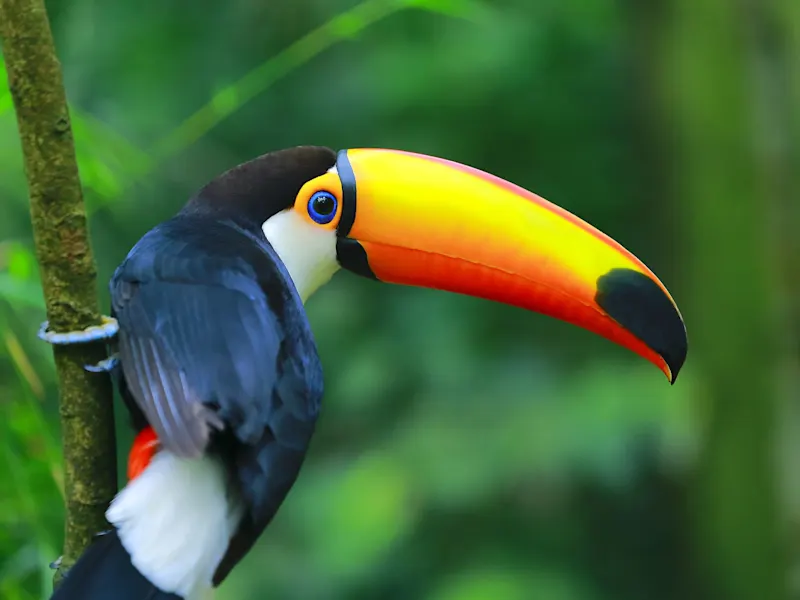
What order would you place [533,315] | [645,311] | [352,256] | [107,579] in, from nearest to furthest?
[107,579] → [645,311] → [352,256] → [533,315]

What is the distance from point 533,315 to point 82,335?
6.62 feet

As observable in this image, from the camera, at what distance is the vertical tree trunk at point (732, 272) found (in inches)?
107

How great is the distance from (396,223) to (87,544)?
52 centimetres

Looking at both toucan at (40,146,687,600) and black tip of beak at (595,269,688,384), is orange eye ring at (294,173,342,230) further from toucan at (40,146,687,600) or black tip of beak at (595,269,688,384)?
black tip of beak at (595,269,688,384)

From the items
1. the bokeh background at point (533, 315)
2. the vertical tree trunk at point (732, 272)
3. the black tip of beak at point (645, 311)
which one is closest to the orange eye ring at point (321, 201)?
the black tip of beak at point (645, 311)

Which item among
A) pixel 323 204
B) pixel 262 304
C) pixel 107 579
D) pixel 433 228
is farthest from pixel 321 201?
pixel 107 579

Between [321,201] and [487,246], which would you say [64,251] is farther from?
[487,246]

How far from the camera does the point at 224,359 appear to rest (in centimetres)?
99

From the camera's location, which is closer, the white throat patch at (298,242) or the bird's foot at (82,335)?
the bird's foot at (82,335)

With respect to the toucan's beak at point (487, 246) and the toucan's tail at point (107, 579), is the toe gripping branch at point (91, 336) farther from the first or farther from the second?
the toucan's beak at point (487, 246)

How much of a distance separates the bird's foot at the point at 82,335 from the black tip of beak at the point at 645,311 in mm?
562

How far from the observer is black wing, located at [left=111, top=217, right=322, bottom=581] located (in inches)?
38.0

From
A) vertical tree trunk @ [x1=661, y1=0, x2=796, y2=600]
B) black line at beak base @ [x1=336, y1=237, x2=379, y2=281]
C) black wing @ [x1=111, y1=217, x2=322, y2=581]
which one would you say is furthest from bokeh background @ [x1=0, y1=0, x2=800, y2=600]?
black wing @ [x1=111, y1=217, x2=322, y2=581]

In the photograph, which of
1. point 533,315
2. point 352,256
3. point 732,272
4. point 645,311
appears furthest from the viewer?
point 533,315
